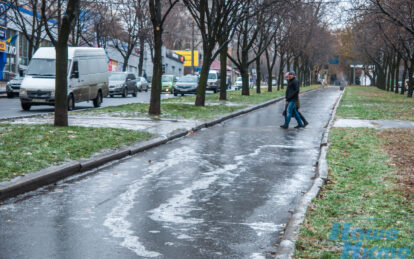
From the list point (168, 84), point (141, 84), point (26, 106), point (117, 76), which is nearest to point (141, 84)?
point (141, 84)

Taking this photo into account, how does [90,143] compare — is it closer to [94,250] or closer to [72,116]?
[94,250]

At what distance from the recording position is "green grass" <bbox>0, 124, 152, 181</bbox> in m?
8.13

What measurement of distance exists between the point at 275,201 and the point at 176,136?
6.85 metres

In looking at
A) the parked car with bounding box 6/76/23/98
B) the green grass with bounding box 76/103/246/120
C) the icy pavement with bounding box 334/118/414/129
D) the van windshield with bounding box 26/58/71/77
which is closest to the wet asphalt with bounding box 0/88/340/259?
the icy pavement with bounding box 334/118/414/129

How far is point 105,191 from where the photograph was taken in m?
7.21

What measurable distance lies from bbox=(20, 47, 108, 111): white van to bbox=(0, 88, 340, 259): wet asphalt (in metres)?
11.1

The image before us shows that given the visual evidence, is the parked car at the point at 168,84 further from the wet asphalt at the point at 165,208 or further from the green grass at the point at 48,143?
the wet asphalt at the point at 165,208

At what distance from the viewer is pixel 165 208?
6316 millimetres

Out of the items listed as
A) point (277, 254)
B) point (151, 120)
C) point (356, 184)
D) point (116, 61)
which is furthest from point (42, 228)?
point (116, 61)

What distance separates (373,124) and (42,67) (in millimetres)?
12546

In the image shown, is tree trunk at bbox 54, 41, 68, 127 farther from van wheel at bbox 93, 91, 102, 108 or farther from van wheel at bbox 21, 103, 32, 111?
van wheel at bbox 93, 91, 102, 108

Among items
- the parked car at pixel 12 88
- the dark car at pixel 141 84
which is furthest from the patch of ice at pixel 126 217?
the dark car at pixel 141 84

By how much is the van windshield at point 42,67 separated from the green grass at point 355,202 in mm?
14081

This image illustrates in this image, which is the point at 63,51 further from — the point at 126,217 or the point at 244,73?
the point at 244,73
